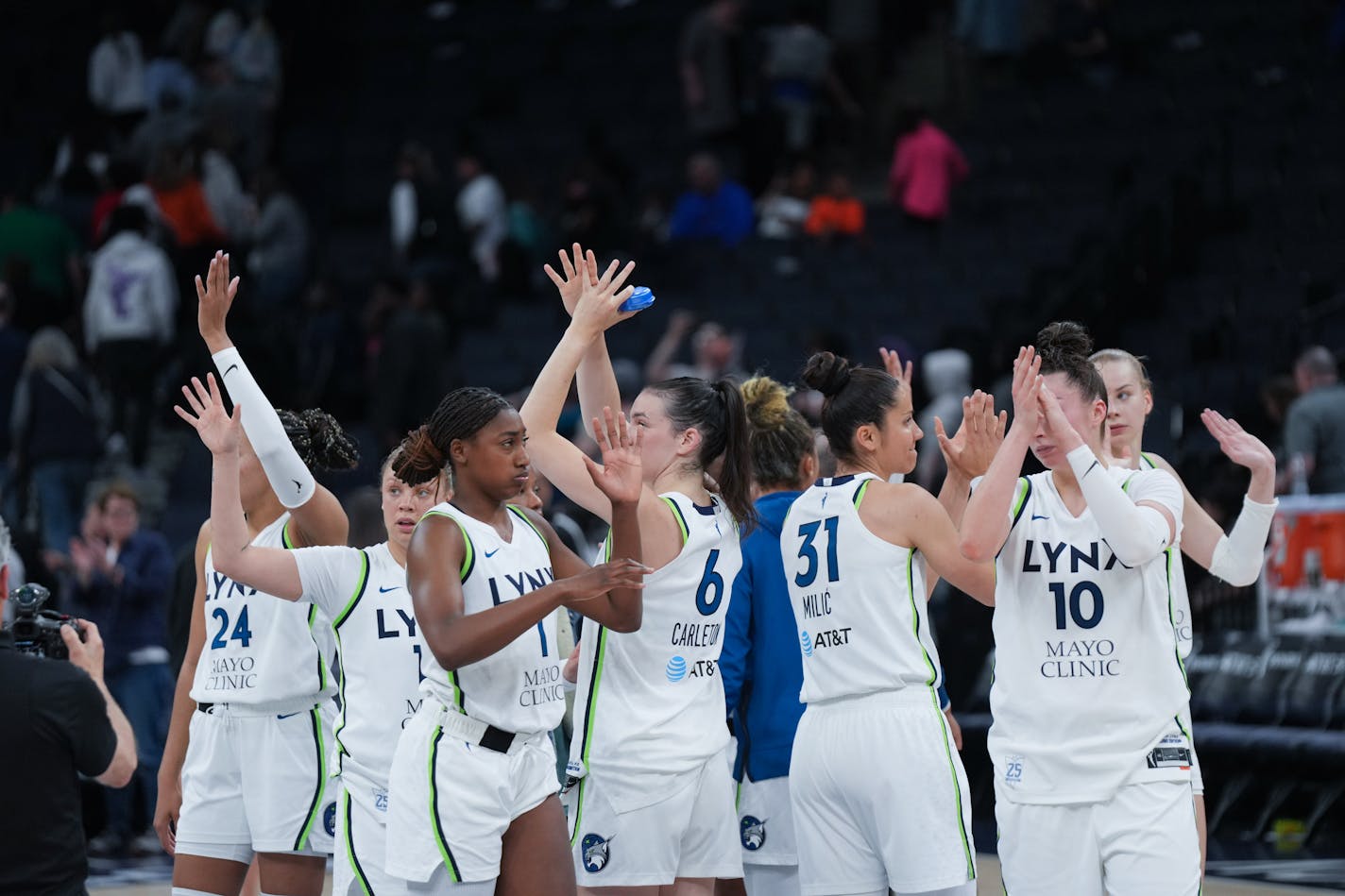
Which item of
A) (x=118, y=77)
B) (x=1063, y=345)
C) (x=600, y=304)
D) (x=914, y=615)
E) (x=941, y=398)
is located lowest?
(x=914, y=615)

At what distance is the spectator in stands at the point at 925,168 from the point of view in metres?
15.9

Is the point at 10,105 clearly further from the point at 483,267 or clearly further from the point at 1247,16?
the point at 1247,16

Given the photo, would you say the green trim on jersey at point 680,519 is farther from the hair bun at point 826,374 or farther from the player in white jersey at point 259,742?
the player in white jersey at point 259,742

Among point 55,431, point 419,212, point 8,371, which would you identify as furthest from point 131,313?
point 419,212

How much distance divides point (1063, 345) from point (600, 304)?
1.31 m

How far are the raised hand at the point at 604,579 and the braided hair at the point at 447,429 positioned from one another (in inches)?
19.3

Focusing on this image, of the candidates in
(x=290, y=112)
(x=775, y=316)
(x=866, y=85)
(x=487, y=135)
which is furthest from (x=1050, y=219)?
(x=290, y=112)

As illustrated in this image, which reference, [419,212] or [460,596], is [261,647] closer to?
[460,596]

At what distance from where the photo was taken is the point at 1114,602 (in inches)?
203

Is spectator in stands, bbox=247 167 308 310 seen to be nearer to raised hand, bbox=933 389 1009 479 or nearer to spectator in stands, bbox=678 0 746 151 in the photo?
spectator in stands, bbox=678 0 746 151

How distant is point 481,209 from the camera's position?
16.6 meters

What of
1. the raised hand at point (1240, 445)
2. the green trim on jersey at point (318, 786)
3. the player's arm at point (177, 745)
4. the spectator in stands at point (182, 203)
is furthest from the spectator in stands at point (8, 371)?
the raised hand at point (1240, 445)

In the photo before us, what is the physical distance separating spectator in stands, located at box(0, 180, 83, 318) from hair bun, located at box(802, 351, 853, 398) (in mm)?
11421

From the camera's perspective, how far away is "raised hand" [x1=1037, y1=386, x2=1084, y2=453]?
4.95 meters
